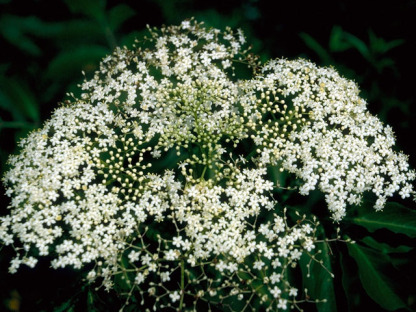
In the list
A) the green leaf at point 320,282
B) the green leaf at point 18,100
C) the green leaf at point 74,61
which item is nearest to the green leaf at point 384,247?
the green leaf at point 320,282

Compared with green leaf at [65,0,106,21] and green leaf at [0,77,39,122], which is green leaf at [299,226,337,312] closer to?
green leaf at [0,77,39,122]

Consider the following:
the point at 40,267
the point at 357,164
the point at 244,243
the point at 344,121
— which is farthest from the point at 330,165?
the point at 40,267

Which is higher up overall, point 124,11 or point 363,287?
point 124,11

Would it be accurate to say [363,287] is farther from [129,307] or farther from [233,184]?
[129,307]

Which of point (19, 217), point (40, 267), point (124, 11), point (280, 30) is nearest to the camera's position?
point (19, 217)

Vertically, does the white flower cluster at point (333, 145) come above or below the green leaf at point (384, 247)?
above

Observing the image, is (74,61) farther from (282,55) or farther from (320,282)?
(320,282)

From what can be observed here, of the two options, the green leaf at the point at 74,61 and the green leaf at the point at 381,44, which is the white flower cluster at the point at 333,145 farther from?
the green leaf at the point at 74,61
